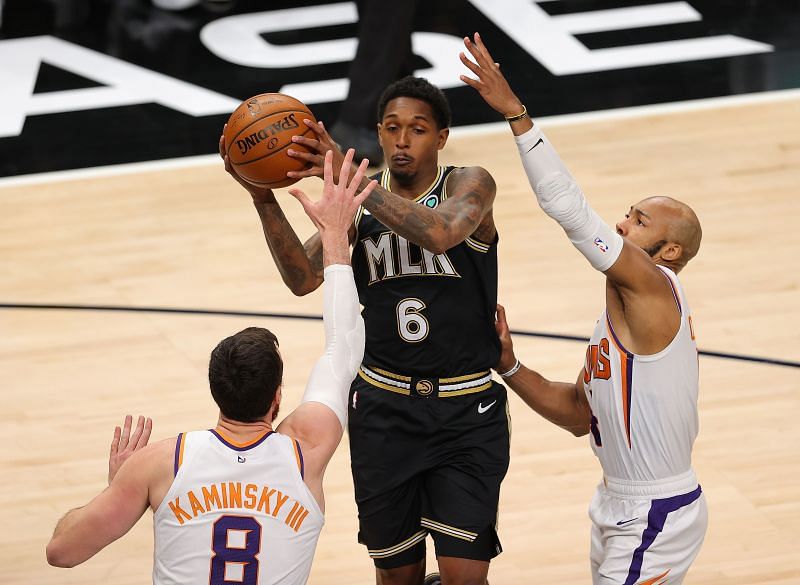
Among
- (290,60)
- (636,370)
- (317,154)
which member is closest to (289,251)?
(317,154)

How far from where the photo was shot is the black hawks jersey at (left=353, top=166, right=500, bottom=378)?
460cm

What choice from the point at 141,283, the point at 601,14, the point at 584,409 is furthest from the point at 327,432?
the point at 601,14

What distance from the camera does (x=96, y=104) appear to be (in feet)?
34.4

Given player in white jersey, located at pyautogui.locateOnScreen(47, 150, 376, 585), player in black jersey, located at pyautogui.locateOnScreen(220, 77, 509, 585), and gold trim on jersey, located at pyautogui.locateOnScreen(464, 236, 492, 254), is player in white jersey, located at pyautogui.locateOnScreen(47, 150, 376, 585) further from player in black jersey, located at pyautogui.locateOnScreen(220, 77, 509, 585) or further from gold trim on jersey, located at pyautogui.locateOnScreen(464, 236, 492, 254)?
gold trim on jersey, located at pyautogui.locateOnScreen(464, 236, 492, 254)

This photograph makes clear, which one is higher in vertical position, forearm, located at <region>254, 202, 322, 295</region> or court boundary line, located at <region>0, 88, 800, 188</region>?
court boundary line, located at <region>0, 88, 800, 188</region>

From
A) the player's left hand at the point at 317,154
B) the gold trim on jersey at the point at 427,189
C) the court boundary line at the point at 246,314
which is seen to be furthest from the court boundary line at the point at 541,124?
the player's left hand at the point at 317,154

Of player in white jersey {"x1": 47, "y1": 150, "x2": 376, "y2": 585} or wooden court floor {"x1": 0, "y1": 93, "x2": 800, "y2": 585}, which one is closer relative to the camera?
player in white jersey {"x1": 47, "y1": 150, "x2": 376, "y2": 585}

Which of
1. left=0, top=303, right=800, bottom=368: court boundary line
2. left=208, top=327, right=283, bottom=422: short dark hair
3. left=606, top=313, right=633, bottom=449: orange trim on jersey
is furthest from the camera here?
left=0, top=303, right=800, bottom=368: court boundary line

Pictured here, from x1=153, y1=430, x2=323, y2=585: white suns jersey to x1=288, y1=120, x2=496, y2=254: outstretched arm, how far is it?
3.02 feet

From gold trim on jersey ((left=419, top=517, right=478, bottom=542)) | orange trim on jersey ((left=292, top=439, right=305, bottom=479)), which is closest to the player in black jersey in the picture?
gold trim on jersey ((left=419, top=517, right=478, bottom=542))

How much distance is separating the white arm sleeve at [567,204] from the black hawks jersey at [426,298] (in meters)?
0.57

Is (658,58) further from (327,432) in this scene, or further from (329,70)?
(327,432)

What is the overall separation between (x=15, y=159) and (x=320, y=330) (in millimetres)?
3399

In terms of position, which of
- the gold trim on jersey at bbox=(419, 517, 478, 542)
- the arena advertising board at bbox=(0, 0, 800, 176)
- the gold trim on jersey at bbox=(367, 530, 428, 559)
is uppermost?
the arena advertising board at bbox=(0, 0, 800, 176)
